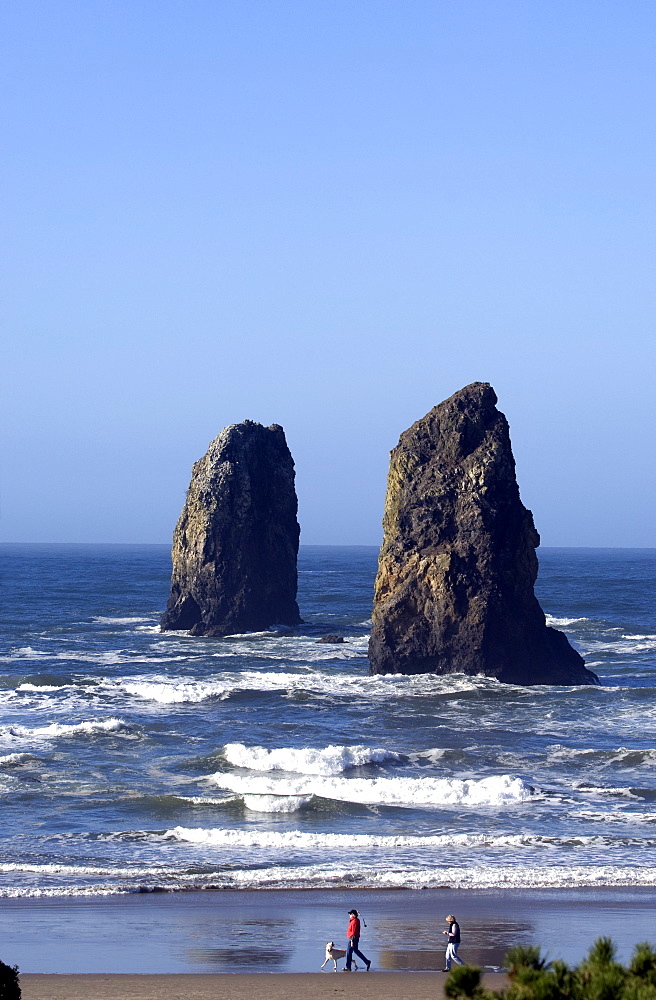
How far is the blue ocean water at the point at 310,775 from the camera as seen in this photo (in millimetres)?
25500

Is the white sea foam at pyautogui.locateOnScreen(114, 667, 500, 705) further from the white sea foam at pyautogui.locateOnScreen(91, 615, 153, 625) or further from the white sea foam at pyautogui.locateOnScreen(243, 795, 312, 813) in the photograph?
the white sea foam at pyautogui.locateOnScreen(91, 615, 153, 625)

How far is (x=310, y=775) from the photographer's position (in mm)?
34562

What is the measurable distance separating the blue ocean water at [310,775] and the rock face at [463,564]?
4.35 feet

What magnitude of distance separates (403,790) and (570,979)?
2285 cm

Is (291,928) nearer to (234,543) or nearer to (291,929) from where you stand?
(291,929)

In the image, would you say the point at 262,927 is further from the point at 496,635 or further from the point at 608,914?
the point at 496,635

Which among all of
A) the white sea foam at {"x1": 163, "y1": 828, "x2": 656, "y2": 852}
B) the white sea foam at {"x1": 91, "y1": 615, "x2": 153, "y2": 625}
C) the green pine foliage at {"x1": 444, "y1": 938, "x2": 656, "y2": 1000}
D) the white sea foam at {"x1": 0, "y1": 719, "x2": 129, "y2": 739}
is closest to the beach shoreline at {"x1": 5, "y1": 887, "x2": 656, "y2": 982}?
the white sea foam at {"x1": 163, "y1": 828, "x2": 656, "y2": 852}

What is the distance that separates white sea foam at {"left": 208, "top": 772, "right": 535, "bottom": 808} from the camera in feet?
103

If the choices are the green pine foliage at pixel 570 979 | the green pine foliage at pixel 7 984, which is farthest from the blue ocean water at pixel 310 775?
the green pine foliage at pixel 570 979

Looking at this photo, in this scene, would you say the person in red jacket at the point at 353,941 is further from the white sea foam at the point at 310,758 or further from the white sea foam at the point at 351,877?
the white sea foam at the point at 310,758

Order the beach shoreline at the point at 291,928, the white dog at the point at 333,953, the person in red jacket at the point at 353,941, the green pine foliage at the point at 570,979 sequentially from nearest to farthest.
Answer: the green pine foliage at the point at 570,979, the white dog at the point at 333,953, the person in red jacket at the point at 353,941, the beach shoreline at the point at 291,928

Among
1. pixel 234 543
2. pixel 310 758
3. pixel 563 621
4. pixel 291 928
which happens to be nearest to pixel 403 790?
pixel 310 758

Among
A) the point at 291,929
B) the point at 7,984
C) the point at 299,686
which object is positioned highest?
the point at 7,984

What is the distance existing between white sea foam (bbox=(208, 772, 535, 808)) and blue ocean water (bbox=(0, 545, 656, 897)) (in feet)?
0.21
